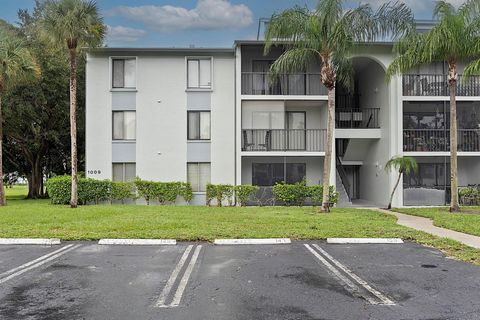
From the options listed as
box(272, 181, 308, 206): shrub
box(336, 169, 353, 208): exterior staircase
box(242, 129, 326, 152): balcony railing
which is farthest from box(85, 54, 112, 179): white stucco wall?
A: box(336, 169, 353, 208): exterior staircase

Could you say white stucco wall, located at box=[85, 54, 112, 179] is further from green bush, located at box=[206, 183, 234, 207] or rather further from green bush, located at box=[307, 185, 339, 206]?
green bush, located at box=[307, 185, 339, 206]

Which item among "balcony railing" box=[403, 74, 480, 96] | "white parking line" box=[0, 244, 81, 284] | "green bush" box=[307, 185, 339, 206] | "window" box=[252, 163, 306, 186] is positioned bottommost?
"white parking line" box=[0, 244, 81, 284]

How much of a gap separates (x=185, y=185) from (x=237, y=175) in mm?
2664

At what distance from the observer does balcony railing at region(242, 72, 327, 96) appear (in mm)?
21203

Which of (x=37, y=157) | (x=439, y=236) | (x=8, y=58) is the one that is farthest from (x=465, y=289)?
(x=37, y=157)

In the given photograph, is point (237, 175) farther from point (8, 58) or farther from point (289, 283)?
point (289, 283)

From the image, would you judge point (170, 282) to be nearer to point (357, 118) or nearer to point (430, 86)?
point (357, 118)

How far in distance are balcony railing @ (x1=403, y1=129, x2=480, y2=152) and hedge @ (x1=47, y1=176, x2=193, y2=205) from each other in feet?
37.8

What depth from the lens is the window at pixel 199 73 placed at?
21406 mm

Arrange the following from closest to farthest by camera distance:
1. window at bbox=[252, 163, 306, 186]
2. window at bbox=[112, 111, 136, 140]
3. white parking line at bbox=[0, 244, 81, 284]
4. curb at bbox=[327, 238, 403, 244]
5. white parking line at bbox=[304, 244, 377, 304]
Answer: white parking line at bbox=[304, 244, 377, 304]
white parking line at bbox=[0, 244, 81, 284]
curb at bbox=[327, 238, 403, 244]
window at bbox=[112, 111, 136, 140]
window at bbox=[252, 163, 306, 186]

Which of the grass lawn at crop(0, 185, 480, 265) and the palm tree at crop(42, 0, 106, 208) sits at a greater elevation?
the palm tree at crop(42, 0, 106, 208)

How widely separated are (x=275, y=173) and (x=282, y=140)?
205cm

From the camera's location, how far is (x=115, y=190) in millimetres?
20391

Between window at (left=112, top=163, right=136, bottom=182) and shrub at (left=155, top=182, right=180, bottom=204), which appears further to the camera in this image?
window at (left=112, top=163, right=136, bottom=182)
